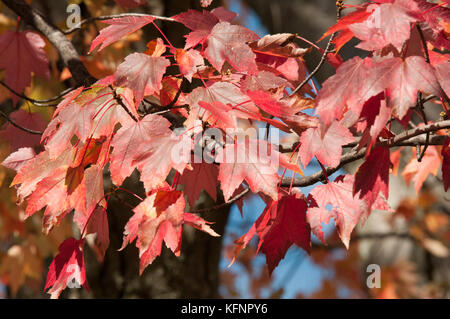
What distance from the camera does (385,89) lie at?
2.48 ft

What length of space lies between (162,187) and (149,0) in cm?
134

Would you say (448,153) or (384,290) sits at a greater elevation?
(448,153)

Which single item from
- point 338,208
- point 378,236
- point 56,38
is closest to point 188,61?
point 338,208

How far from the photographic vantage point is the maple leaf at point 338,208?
88 centimetres

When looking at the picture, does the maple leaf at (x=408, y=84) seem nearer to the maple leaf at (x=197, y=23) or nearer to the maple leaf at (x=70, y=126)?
the maple leaf at (x=197, y=23)

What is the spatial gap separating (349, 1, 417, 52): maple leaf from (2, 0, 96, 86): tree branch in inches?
31.9

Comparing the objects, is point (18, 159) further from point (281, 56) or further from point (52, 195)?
point (281, 56)

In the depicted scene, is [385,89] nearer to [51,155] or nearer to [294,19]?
[51,155]

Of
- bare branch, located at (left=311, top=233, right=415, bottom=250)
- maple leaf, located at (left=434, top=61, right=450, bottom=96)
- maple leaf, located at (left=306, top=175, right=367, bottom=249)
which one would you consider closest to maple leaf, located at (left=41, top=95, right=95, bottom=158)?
maple leaf, located at (left=306, top=175, right=367, bottom=249)

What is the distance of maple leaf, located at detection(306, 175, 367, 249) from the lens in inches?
34.7

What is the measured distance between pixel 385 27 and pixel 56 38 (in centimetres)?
104

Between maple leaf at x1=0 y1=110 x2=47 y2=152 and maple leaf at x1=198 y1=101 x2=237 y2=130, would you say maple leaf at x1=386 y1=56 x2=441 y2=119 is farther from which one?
maple leaf at x1=0 y1=110 x2=47 y2=152

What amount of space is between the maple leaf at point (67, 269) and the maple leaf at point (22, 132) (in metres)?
0.35
